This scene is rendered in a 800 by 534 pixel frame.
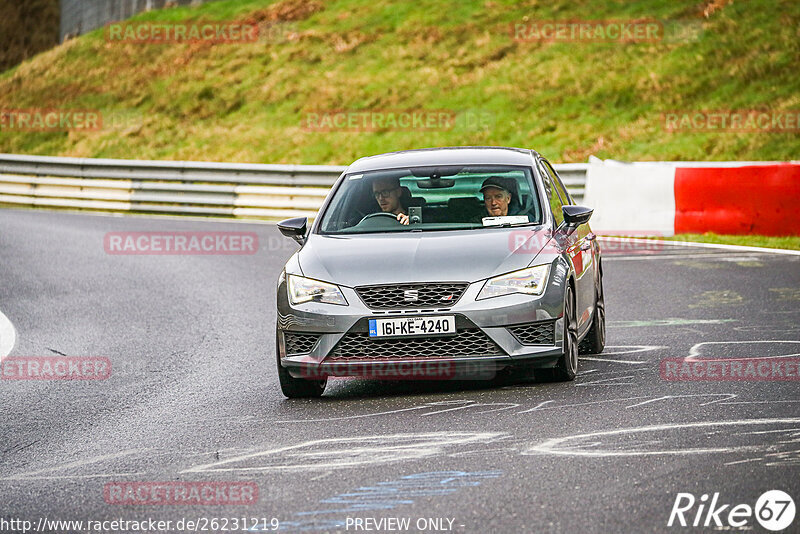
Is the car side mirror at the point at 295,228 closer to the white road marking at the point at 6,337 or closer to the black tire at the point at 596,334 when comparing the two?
the black tire at the point at 596,334

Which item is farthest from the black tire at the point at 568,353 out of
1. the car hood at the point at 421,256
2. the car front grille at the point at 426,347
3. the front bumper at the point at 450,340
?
the car front grille at the point at 426,347

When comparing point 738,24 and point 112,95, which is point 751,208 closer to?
point 738,24

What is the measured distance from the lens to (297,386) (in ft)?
27.6

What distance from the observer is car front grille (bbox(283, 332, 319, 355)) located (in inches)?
322

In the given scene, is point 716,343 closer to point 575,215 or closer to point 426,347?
point 575,215

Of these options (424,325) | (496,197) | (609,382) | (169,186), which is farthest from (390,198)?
(169,186)

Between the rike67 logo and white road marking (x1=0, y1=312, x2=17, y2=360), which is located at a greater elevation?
the rike67 logo

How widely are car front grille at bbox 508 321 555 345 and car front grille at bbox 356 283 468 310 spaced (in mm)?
450

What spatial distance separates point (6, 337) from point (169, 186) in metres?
16.2

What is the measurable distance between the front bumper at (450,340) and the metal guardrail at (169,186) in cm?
1437

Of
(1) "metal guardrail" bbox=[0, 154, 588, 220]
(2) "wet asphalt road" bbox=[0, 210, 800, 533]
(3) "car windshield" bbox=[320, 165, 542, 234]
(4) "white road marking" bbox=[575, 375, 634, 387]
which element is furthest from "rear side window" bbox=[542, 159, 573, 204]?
(1) "metal guardrail" bbox=[0, 154, 588, 220]

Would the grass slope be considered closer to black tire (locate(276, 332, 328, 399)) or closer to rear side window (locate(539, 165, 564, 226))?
rear side window (locate(539, 165, 564, 226))

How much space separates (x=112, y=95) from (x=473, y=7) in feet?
45.1

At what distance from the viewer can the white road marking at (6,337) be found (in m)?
11.1
